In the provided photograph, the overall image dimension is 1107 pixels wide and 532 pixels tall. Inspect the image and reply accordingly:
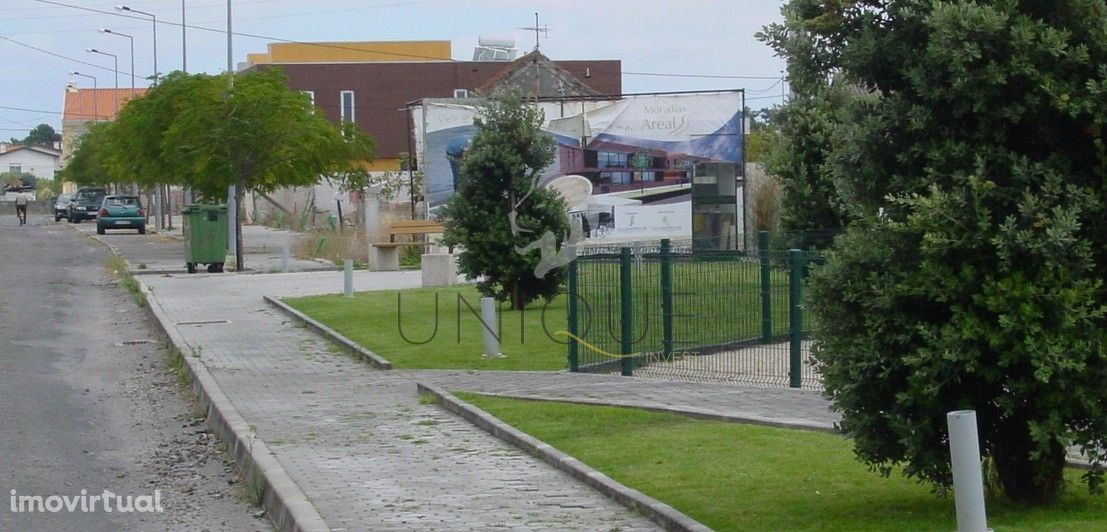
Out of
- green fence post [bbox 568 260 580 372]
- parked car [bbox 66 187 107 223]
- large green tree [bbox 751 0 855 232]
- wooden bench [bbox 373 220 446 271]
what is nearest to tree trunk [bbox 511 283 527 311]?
large green tree [bbox 751 0 855 232]

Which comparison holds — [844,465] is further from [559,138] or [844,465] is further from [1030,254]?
[559,138]

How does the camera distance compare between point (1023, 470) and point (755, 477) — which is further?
point (755, 477)

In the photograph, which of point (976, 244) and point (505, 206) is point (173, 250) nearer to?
point (505, 206)

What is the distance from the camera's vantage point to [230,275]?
32.2 meters

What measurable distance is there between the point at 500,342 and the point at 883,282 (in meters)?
10.7

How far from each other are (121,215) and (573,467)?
2127 inches

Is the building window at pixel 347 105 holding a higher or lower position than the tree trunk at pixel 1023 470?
higher

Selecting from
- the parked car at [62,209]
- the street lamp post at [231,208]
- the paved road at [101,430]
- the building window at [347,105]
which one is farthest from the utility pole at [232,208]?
the parked car at [62,209]

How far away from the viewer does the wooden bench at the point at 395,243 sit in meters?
33.5

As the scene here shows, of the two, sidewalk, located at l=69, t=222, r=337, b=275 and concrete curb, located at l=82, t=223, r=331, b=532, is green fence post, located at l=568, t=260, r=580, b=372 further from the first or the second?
sidewalk, located at l=69, t=222, r=337, b=275

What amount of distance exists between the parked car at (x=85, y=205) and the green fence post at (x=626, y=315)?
226 ft

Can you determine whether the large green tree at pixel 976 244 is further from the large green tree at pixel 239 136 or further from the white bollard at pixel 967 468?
the large green tree at pixel 239 136

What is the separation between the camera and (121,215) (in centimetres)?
5959

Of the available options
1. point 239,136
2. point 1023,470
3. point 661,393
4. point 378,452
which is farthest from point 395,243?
point 1023,470
